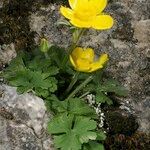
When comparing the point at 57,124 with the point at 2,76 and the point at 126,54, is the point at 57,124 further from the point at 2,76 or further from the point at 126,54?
the point at 126,54

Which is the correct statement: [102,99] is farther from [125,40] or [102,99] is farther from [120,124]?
[125,40]

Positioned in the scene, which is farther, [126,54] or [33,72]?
[126,54]

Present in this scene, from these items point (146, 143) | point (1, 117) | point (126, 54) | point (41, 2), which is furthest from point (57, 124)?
point (41, 2)

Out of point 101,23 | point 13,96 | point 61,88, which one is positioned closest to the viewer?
point 101,23

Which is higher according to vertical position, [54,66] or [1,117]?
[54,66]

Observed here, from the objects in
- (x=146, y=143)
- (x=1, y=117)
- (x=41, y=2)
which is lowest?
(x=146, y=143)

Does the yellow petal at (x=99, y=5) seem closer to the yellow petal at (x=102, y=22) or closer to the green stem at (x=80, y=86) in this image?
the yellow petal at (x=102, y=22)

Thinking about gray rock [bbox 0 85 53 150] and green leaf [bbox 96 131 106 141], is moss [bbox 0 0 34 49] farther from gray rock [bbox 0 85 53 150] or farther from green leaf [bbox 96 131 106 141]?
green leaf [bbox 96 131 106 141]
